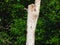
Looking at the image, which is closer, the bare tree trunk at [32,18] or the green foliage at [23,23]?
the bare tree trunk at [32,18]

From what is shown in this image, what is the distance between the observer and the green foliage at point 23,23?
7500 millimetres

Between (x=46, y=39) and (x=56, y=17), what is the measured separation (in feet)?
2.19

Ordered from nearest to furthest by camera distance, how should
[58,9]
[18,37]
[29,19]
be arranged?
[29,19] → [58,9] → [18,37]

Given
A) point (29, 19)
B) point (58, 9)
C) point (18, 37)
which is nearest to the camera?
point (29, 19)

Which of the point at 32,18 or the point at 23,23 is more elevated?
the point at 32,18

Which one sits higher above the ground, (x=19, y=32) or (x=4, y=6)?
(x=4, y=6)

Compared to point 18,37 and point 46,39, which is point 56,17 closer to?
point 46,39

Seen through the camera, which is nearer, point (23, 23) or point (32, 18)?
point (32, 18)

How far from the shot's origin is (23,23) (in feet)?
25.4

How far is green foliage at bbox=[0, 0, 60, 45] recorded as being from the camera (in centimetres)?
750

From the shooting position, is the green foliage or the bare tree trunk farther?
the green foliage

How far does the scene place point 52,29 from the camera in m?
7.71

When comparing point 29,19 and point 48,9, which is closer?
point 29,19

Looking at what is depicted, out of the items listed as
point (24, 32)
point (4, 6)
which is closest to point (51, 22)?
point (24, 32)
